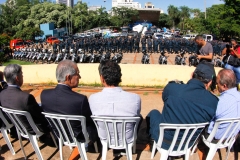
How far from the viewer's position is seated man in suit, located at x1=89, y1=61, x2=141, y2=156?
2.52 m

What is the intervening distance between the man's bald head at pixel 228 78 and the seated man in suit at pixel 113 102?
98 centimetres

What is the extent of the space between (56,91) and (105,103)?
0.58m

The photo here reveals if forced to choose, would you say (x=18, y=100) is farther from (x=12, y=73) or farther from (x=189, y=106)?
(x=189, y=106)

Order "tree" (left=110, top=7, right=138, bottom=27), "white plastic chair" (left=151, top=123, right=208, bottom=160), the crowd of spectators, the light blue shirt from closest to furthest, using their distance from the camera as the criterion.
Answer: "white plastic chair" (left=151, top=123, right=208, bottom=160) → the crowd of spectators → the light blue shirt → "tree" (left=110, top=7, right=138, bottom=27)

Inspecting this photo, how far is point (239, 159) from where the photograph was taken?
3.11m

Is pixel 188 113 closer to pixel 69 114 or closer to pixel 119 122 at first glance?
pixel 119 122

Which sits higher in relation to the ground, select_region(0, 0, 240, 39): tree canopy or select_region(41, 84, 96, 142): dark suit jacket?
select_region(0, 0, 240, 39): tree canopy

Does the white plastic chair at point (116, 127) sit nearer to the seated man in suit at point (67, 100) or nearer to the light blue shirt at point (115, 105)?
the light blue shirt at point (115, 105)

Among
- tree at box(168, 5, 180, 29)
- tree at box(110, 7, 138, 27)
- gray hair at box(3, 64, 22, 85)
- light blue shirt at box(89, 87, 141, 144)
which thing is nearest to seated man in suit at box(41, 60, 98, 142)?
light blue shirt at box(89, 87, 141, 144)

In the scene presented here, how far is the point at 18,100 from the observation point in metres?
2.86

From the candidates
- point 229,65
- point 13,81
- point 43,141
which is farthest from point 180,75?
point 13,81

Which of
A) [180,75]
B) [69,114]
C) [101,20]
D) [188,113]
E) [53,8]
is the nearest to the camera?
[188,113]

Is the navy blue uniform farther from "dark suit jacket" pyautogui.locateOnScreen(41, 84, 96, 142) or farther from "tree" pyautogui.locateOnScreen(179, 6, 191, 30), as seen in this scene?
"tree" pyautogui.locateOnScreen(179, 6, 191, 30)

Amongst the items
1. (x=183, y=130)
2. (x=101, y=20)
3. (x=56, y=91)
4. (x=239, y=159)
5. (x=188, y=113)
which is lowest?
(x=239, y=159)
